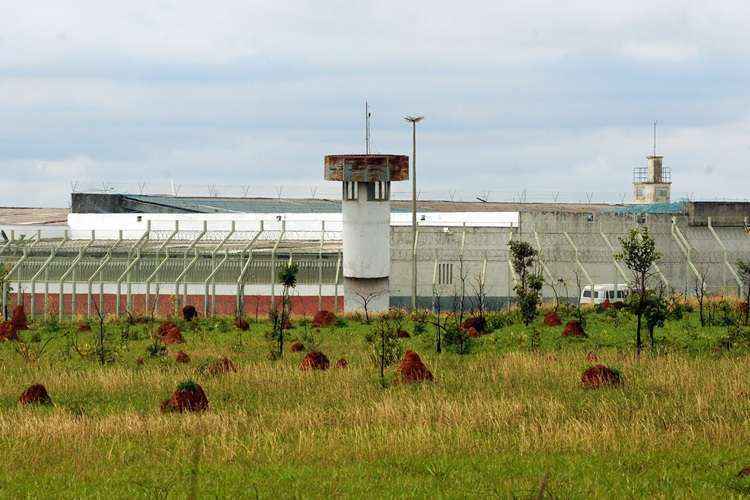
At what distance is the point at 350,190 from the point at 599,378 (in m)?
36.5

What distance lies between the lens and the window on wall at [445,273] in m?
67.4

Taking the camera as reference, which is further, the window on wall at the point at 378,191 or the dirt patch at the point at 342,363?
the window on wall at the point at 378,191

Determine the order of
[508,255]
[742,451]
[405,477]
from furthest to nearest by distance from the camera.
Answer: [508,255] → [742,451] → [405,477]

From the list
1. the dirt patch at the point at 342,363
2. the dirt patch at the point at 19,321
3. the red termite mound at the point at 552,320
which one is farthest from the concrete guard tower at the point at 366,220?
the dirt patch at the point at 342,363

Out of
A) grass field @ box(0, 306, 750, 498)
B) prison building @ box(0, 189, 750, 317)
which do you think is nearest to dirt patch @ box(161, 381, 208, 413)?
grass field @ box(0, 306, 750, 498)

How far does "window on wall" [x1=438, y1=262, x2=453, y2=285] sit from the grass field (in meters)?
31.8

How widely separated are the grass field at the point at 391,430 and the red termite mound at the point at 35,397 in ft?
1.26

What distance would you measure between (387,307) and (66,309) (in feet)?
58.6

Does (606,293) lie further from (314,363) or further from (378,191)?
(314,363)

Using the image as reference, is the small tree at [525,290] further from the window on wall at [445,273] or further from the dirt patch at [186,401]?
the dirt patch at [186,401]

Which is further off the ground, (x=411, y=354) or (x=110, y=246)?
(x=110, y=246)

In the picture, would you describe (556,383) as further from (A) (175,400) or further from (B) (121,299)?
(B) (121,299)

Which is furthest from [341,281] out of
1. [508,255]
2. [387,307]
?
[508,255]

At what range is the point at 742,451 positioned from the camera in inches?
794
